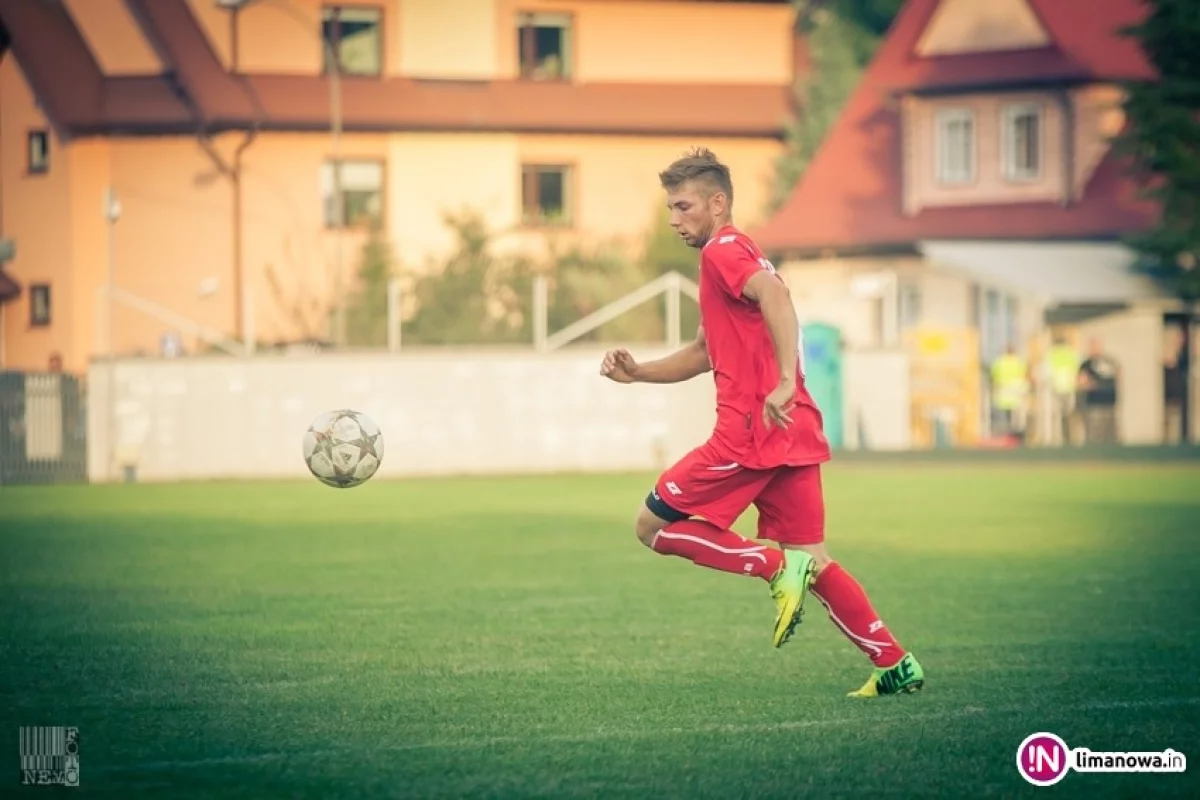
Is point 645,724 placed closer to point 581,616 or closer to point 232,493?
point 581,616

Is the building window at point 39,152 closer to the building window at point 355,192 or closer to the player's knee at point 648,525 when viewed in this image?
the building window at point 355,192

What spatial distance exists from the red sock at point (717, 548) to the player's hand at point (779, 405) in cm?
65

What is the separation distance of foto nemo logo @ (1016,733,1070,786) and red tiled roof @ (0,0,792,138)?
38192 mm

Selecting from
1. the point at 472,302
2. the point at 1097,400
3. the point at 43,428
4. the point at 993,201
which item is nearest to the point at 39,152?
the point at 472,302

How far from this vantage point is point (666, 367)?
31.3 feet

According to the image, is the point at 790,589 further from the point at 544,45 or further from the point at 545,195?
the point at 544,45

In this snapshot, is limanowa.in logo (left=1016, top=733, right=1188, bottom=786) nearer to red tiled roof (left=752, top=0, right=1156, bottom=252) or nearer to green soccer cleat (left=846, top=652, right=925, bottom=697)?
green soccer cleat (left=846, top=652, right=925, bottom=697)

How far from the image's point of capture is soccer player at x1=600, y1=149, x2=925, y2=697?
875 centimetres

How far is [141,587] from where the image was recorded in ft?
46.9

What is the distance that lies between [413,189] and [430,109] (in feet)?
5.81

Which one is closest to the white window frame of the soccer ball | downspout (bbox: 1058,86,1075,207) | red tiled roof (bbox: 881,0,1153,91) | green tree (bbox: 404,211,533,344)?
green tree (bbox: 404,211,533,344)

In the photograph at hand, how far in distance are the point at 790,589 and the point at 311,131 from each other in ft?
125

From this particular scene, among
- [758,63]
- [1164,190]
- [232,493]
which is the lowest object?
[232,493]

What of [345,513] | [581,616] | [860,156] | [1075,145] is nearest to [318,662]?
[581,616]
